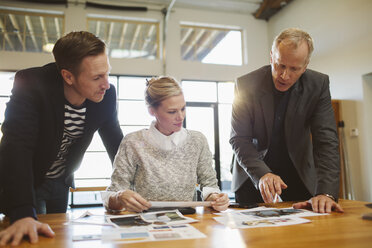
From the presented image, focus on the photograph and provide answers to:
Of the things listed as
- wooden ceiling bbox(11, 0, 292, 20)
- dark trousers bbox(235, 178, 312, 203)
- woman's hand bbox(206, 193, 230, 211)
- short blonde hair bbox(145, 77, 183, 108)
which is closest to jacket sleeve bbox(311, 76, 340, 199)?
dark trousers bbox(235, 178, 312, 203)

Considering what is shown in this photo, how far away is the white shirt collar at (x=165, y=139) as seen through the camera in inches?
60.1

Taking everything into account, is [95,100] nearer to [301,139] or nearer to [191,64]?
[301,139]

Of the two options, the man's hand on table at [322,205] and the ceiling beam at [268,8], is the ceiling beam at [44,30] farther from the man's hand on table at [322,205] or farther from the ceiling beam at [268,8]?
the man's hand on table at [322,205]

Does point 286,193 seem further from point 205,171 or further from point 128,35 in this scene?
point 128,35

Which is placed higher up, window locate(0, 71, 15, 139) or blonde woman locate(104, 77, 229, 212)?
window locate(0, 71, 15, 139)

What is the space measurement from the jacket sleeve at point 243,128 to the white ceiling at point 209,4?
5119mm

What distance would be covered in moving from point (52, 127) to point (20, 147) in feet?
0.75

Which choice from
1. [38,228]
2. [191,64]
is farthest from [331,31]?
[38,228]

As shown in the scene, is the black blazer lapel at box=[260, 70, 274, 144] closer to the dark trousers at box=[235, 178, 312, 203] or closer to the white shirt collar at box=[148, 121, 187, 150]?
the dark trousers at box=[235, 178, 312, 203]

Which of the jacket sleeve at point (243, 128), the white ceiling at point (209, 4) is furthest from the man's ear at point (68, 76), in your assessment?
the white ceiling at point (209, 4)

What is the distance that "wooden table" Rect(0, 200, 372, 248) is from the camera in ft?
2.51

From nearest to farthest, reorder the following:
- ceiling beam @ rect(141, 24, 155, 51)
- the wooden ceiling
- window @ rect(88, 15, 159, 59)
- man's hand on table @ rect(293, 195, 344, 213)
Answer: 1. man's hand on table @ rect(293, 195, 344, 213)
2. the wooden ceiling
3. window @ rect(88, 15, 159, 59)
4. ceiling beam @ rect(141, 24, 155, 51)

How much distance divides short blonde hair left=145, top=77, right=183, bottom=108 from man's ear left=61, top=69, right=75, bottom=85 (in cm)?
40

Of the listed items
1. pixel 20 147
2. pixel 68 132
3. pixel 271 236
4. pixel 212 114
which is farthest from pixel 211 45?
pixel 271 236
